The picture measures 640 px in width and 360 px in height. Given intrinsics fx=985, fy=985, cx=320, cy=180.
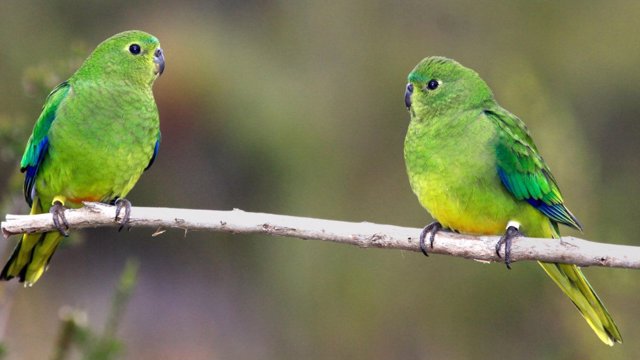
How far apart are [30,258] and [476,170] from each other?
7.29 ft

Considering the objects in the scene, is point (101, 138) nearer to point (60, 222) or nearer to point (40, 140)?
point (40, 140)

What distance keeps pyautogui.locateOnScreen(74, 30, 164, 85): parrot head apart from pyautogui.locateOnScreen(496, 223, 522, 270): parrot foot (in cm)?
182

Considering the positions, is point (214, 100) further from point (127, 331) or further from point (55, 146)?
point (55, 146)

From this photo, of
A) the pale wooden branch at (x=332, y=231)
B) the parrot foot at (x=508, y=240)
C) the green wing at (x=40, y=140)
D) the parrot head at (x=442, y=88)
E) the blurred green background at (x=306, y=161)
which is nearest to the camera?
the pale wooden branch at (x=332, y=231)

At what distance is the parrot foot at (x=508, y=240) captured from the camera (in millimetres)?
4070

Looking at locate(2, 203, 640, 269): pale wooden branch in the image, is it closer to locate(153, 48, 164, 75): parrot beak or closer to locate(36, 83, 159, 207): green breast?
locate(36, 83, 159, 207): green breast

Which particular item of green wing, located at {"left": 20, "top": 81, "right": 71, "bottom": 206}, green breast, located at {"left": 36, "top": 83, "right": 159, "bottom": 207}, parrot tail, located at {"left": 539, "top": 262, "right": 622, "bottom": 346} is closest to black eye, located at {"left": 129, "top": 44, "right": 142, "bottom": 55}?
green breast, located at {"left": 36, "top": 83, "right": 159, "bottom": 207}

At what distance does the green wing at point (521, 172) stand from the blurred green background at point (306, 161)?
13.4ft

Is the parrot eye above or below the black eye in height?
below

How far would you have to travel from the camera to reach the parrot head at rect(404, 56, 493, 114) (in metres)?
4.49

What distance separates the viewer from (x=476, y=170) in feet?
15.5

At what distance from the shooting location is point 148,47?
15.6 ft

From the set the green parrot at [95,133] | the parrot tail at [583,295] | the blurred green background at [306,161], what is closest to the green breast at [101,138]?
the green parrot at [95,133]

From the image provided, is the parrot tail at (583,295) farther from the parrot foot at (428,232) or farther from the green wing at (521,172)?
the parrot foot at (428,232)
